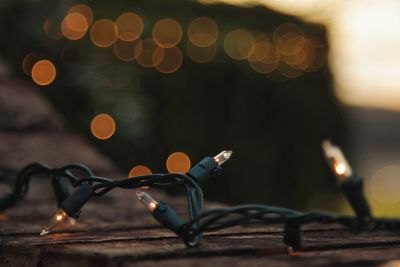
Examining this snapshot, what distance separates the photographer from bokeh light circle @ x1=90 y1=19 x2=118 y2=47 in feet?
15.1

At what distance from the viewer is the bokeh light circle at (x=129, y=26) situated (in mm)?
4668

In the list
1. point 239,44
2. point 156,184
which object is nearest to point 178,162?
point 239,44

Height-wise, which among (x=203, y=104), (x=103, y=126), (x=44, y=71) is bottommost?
(x=103, y=126)

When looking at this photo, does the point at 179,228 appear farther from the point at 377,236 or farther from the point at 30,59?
the point at 30,59

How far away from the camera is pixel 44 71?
4453mm

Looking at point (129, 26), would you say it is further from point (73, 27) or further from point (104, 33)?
point (73, 27)

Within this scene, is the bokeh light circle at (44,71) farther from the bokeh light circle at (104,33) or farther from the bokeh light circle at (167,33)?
the bokeh light circle at (167,33)

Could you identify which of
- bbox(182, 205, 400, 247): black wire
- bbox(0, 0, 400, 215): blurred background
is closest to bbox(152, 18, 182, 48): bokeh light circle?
bbox(0, 0, 400, 215): blurred background

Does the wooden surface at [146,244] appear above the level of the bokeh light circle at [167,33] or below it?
below

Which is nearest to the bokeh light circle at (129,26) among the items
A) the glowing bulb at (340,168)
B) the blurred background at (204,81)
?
the blurred background at (204,81)

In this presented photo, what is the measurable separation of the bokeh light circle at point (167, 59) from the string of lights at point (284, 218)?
2972mm

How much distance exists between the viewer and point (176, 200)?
10.8 ft

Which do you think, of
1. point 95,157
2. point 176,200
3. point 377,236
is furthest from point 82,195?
point 95,157

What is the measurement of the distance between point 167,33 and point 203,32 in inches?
12.5
